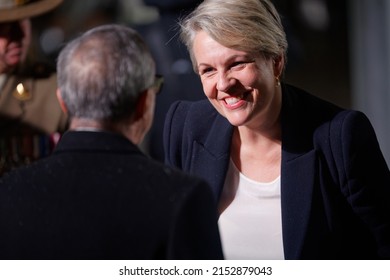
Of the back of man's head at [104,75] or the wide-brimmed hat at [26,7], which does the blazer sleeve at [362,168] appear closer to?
the back of man's head at [104,75]

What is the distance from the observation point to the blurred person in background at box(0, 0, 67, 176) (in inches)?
49.9

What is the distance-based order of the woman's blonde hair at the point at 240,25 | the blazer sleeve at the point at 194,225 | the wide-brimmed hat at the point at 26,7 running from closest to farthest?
1. the blazer sleeve at the point at 194,225
2. the woman's blonde hair at the point at 240,25
3. the wide-brimmed hat at the point at 26,7

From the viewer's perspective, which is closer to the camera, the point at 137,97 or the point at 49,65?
the point at 137,97

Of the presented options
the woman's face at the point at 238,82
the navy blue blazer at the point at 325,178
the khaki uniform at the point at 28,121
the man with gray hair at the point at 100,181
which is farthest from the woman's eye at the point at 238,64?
the khaki uniform at the point at 28,121

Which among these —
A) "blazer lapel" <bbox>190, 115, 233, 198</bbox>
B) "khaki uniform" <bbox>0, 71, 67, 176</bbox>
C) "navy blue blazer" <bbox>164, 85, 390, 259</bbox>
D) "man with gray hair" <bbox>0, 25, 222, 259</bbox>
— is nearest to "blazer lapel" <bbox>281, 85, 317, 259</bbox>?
"navy blue blazer" <bbox>164, 85, 390, 259</bbox>

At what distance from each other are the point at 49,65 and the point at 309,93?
1.63ft

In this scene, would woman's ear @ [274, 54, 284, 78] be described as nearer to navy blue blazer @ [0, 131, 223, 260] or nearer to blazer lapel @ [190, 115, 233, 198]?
blazer lapel @ [190, 115, 233, 198]

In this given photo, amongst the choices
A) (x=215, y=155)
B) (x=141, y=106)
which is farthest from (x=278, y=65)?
(x=141, y=106)

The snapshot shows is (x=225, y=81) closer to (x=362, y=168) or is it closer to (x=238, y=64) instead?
(x=238, y=64)

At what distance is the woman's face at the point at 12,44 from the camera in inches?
50.6

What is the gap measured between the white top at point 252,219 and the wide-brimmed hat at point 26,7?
0.49m
